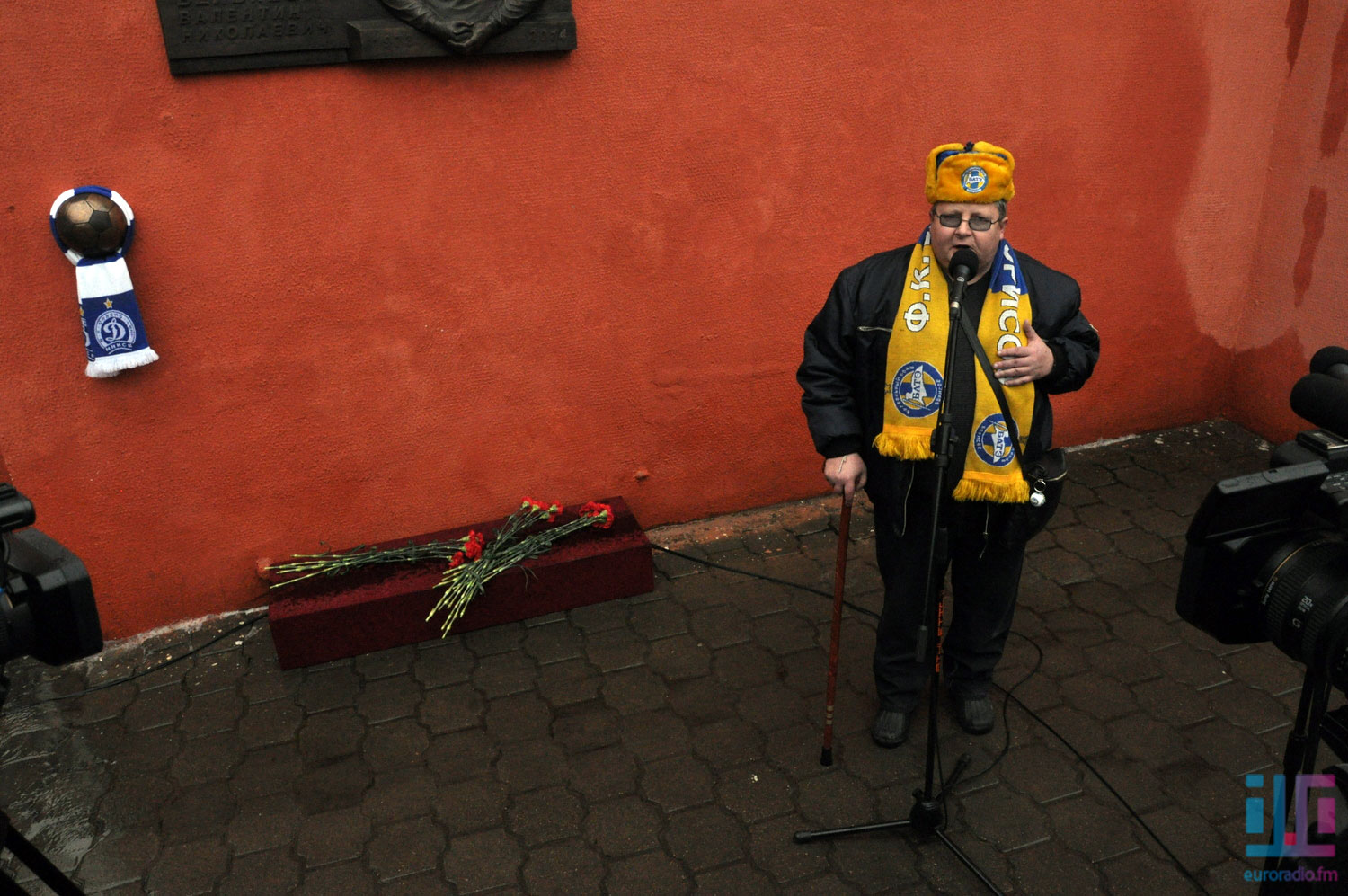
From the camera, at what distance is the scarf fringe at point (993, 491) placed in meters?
3.32

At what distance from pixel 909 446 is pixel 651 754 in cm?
154

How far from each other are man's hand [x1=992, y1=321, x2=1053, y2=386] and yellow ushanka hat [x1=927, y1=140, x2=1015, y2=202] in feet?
1.39

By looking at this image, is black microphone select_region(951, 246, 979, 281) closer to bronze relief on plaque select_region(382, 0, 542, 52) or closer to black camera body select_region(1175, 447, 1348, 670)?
black camera body select_region(1175, 447, 1348, 670)

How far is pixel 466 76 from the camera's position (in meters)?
4.33

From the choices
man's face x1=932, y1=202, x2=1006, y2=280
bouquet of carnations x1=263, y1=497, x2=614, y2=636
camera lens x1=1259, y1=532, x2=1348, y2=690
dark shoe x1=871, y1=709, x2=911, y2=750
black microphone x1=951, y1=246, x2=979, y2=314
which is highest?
man's face x1=932, y1=202, x2=1006, y2=280

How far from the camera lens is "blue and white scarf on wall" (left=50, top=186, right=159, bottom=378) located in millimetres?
4035

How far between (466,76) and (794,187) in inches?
61.2

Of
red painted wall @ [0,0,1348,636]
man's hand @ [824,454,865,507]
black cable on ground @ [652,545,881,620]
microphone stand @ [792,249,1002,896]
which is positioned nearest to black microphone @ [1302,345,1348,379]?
microphone stand @ [792,249,1002,896]

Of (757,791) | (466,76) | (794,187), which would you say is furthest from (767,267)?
(757,791)

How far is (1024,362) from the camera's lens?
3.19m

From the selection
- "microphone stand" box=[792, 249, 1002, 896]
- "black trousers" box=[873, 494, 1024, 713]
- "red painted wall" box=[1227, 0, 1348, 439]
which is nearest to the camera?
"microphone stand" box=[792, 249, 1002, 896]

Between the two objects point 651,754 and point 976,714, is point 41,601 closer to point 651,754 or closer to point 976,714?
point 651,754

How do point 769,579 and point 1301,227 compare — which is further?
point 1301,227

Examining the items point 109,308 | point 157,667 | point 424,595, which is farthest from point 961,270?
point 157,667
